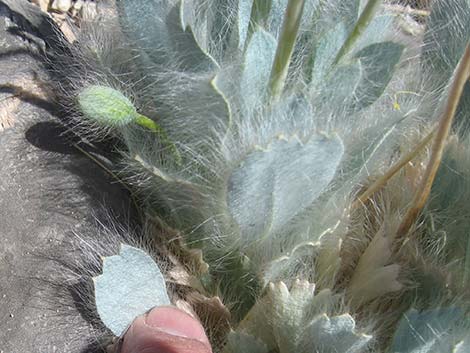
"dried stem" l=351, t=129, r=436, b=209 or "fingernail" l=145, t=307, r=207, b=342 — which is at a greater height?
"dried stem" l=351, t=129, r=436, b=209

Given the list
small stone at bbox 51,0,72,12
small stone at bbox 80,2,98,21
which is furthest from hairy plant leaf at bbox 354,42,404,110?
small stone at bbox 51,0,72,12

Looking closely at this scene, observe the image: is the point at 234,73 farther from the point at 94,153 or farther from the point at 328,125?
the point at 94,153

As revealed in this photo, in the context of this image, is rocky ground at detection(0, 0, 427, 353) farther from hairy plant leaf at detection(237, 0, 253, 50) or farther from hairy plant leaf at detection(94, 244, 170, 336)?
hairy plant leaf at detection(237, 0, 253, 50)

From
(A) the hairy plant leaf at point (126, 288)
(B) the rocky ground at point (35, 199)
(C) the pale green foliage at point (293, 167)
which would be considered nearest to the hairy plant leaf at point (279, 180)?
(C) the pale green foliage at point (293, 167)

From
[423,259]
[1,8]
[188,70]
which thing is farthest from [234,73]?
[1,8]

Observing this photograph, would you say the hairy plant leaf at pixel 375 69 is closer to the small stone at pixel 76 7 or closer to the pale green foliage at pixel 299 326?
the pale green foliage at pixel 299 326
